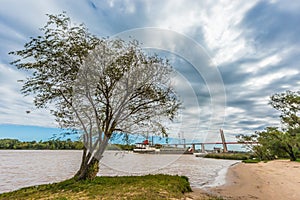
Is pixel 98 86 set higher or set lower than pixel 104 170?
higher

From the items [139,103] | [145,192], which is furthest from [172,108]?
[145,192]

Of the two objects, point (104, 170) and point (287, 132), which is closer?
point (104, 170)

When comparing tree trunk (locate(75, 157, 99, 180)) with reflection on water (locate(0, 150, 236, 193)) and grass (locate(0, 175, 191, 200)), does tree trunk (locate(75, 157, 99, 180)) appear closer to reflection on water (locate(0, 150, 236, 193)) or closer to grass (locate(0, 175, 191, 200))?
grass (locate(0, 175, 191, 200))

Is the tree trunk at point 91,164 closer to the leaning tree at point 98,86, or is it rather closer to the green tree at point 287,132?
the leaning tree at point 98,86

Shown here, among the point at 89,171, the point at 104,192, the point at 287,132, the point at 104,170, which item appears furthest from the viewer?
the point at 287,132

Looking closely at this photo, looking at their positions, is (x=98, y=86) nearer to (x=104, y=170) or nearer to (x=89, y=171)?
(x=89, y=171)

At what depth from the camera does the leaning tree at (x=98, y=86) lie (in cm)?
985

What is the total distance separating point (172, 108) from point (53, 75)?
6.78 m

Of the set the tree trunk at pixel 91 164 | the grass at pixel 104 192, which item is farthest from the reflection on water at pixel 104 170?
the grass at pixel 104 192

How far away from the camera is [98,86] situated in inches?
408

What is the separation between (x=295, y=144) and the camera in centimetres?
3256

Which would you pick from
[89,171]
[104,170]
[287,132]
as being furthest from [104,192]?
[287,132]

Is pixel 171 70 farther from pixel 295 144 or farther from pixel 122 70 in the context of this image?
pixel 295 144

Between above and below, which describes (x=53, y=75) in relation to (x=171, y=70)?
below
